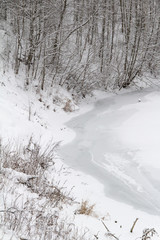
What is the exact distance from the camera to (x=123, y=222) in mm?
4328

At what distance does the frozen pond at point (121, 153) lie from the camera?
19.0 feet

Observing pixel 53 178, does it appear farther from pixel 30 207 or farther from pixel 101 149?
pixel 101 149

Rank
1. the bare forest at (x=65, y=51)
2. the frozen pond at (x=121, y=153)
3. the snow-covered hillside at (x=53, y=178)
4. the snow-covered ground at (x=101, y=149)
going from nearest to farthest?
the snow-covered hillside at (x=53, y=178) < the snow-covered ground at (x=101, y=149) < the frozen pond at (x=121, y=153) < the bare forest at (x=65, y=51)

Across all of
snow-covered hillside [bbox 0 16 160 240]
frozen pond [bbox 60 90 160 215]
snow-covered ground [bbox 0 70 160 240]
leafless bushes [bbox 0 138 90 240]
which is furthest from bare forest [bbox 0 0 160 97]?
leafless bushes [bbox 0 138 90 240]

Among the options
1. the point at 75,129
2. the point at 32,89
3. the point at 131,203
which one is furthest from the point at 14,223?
the point at 32,89

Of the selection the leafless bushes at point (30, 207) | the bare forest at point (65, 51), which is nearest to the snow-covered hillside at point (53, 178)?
the leafless bushes at point (30, 207)

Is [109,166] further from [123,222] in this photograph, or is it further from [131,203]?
[123,222]

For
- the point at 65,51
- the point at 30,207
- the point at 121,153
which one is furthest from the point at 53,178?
the point at 65,51

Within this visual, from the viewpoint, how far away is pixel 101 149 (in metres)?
8.16

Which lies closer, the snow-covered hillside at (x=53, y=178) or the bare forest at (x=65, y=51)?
the snow-covered hillside at (x=53, y=178)

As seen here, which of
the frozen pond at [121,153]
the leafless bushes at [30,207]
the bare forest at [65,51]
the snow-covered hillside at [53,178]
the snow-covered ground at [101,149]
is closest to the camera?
the leafless bushes at [30,207]

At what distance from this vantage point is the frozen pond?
5805mm

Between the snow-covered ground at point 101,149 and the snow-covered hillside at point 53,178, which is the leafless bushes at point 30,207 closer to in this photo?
the snow-covered hillside at point 53,178

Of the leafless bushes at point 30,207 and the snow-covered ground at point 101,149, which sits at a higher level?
the leafless bushes at point 30,207
